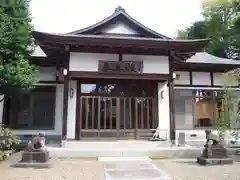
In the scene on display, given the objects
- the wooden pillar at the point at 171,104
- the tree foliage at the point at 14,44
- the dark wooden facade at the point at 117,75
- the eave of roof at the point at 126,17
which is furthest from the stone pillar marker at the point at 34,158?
the eave of roof at the point at 126,17

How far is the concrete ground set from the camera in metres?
6.56

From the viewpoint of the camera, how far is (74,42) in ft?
34.0

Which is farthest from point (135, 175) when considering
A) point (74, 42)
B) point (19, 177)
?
point (74, 42)

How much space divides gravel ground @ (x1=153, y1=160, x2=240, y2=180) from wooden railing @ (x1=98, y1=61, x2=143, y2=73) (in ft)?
13.6

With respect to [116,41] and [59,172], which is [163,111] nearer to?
[116,41]

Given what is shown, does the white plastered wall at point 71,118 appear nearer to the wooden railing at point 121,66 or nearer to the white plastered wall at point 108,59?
the white plastered wall at point 108,59

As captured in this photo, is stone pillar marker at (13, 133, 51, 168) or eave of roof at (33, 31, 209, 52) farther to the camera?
eave of roof at (33, 31, 209, 52)

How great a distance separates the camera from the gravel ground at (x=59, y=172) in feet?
21.4

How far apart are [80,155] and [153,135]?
3.82 metres

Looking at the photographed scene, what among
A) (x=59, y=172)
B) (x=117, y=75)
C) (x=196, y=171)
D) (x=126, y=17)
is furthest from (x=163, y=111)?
(x=59, y=172)

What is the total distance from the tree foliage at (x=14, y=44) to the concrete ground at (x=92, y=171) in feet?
10.7

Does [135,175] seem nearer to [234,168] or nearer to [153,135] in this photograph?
[234,168]

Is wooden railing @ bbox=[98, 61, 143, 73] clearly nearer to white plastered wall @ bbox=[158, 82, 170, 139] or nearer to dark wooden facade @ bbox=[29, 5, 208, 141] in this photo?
dark wooden facade @ bbox=[29, 5, 208, 141]

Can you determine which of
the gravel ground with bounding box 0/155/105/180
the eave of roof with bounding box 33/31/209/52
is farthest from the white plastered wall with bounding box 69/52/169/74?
the gravel ground with bounding box 0/155/105/180
